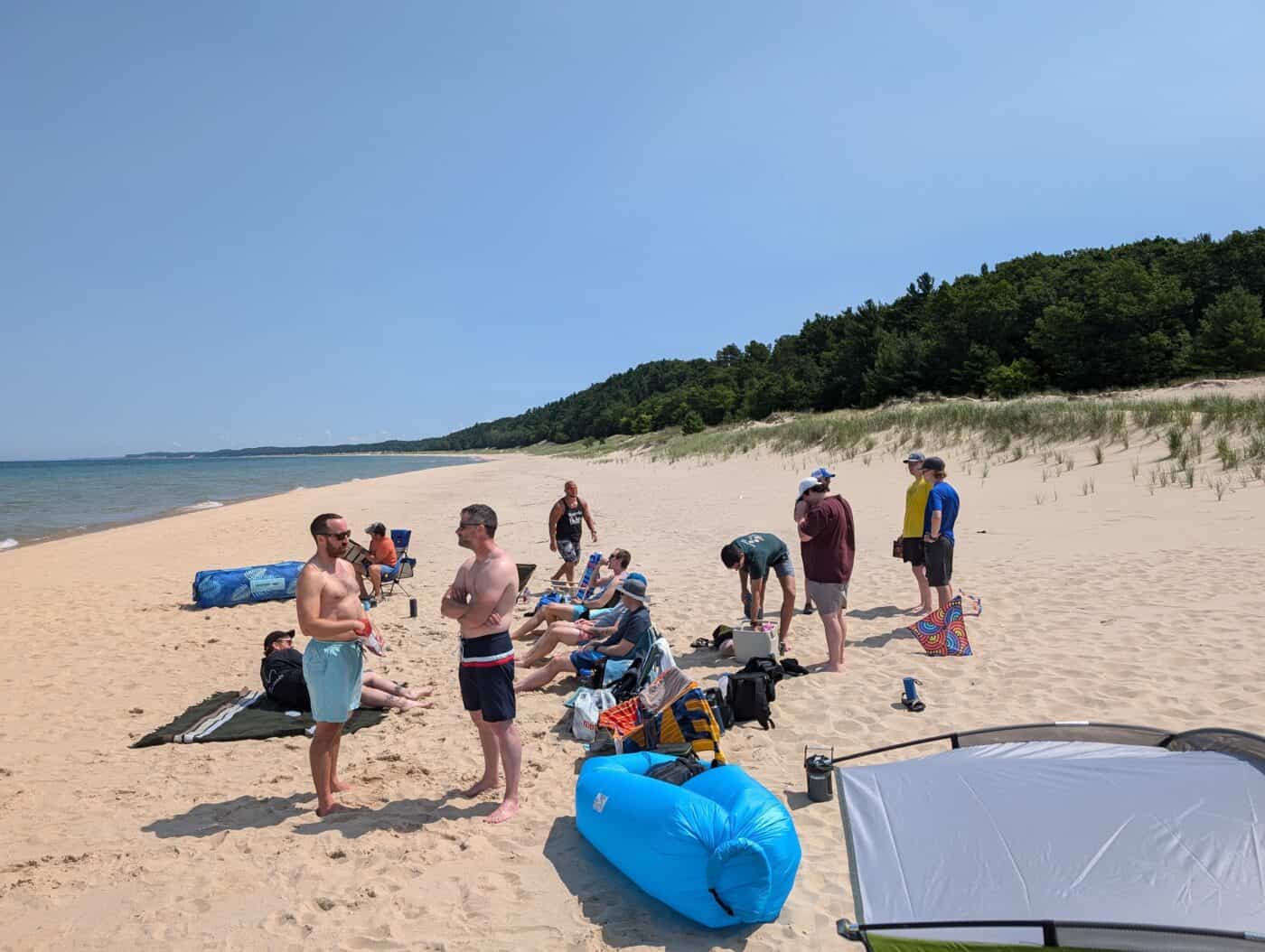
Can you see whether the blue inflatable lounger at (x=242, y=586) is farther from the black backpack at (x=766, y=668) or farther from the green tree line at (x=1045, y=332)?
the green tree line at (x=1045, y=332)

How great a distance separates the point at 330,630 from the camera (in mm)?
3814

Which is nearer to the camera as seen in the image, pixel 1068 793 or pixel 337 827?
pixel 1068 793

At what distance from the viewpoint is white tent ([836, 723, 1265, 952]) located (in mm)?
2143

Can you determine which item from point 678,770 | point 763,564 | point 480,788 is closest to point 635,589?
point 763,564

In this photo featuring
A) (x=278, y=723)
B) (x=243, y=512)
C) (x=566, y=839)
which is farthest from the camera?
(x=243, y=512)

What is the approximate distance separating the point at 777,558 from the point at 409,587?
597 centimetres

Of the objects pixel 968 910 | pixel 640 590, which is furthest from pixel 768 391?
pixel 968 910

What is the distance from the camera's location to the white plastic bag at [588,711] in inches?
199

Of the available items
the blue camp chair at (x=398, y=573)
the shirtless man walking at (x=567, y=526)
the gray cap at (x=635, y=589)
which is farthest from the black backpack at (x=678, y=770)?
the blue camp chair at (x=398, y=573)

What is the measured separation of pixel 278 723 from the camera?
17.8ft

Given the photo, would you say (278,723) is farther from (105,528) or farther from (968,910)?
(105,528)

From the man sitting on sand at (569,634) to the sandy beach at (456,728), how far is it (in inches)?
28.7

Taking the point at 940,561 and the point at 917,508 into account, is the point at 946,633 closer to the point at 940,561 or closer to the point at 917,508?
the point at 940,561

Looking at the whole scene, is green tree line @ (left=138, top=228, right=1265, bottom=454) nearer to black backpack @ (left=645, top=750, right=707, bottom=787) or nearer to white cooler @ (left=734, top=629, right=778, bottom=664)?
white cooler @ (left=734, top=629, right=778, bottom=664)
